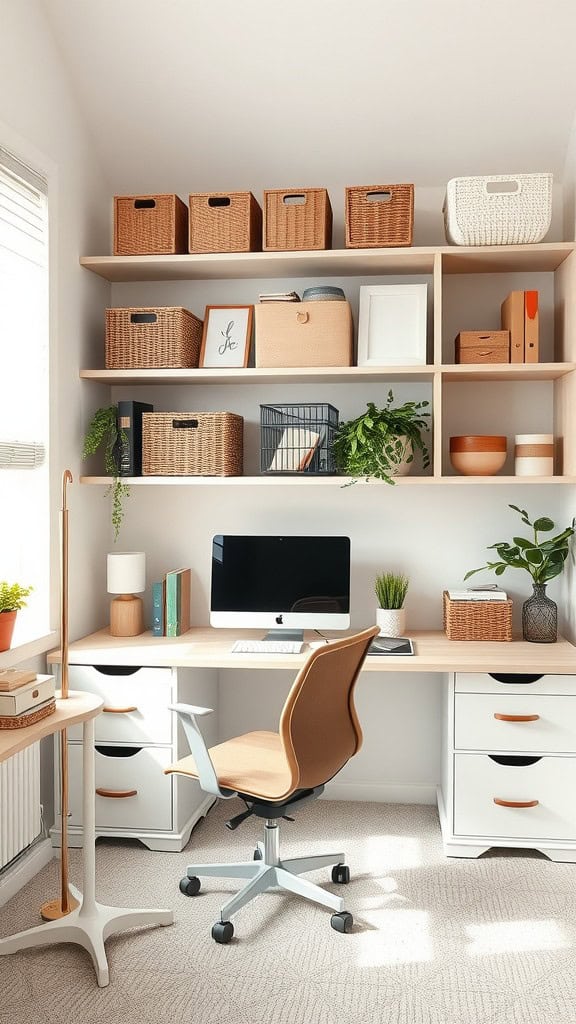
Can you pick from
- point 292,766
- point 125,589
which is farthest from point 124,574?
point 292,766

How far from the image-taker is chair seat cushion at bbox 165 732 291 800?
8.65 ft

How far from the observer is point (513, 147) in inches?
137

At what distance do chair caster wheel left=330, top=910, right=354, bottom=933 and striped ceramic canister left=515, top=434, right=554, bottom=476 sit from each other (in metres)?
1.68

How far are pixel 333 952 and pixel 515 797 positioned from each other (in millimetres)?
935

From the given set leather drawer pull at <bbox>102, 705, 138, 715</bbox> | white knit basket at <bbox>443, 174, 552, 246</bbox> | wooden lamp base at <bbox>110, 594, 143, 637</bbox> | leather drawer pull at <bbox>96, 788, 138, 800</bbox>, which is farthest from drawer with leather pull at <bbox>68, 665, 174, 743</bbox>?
white knit basket at <bbox>443, 174, 552, 246</bbox>

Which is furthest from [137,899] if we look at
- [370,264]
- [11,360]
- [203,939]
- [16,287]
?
[370,264]

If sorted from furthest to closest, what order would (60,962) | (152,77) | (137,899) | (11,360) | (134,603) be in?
(134,603) < (152,77) < (11,360) < (137,899) < (60,962)

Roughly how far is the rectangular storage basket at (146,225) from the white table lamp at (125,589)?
3.92 ft

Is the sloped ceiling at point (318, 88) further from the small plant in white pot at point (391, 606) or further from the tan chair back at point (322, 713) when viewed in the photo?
the tan chair back at point (322, 713)

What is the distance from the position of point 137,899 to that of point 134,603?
1140 millimetres

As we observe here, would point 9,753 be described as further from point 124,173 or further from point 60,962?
point 124,173

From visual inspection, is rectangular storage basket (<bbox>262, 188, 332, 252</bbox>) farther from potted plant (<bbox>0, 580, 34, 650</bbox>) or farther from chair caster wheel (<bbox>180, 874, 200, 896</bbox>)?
chair caster wheel (<bbox>180, 874, 200, 896</bbox>)

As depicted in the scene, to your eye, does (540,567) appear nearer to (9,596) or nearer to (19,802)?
(9,596)

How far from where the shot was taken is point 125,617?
142 inches
